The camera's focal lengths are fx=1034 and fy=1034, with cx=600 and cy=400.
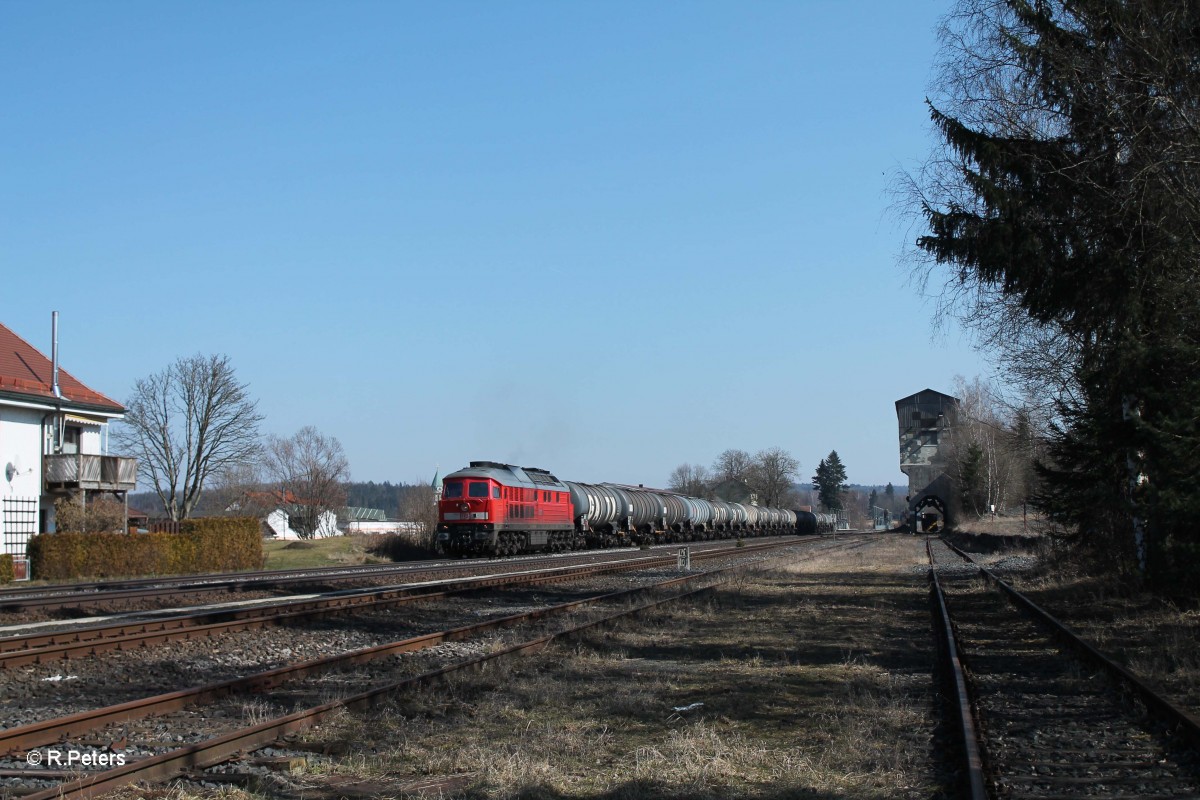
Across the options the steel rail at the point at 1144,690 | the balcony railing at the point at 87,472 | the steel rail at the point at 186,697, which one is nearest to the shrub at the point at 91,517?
the balcony railing at the point at 87,472

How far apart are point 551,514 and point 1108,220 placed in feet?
105

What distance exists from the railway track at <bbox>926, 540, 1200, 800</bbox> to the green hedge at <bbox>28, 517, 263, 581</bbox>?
26828mm

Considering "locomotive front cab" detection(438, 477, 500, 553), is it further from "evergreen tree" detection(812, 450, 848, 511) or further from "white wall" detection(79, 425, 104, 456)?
"evergreen tree" detection(812, 450, 848, 511)

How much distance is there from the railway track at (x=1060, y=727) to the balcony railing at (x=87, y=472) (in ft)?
114

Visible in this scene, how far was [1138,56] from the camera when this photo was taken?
40.6 feet

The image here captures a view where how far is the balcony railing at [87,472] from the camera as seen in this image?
38.5 m

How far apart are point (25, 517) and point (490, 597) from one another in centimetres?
2380

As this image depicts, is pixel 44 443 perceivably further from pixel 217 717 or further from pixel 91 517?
pixel 217 717

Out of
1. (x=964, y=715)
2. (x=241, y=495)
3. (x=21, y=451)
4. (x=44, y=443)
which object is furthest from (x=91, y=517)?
(x=241, y=495)

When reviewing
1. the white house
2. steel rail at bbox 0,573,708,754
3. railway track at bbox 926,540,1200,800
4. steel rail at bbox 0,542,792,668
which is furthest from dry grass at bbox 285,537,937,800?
the white house

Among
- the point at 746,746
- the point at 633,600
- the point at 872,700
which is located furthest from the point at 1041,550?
the point at 746,746

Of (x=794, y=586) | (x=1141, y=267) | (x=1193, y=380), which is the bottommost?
(x=794, y=586)

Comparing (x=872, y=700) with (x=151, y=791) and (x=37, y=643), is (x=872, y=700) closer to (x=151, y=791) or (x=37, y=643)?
(x=151, y=791)

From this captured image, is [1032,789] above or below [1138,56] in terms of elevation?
below
